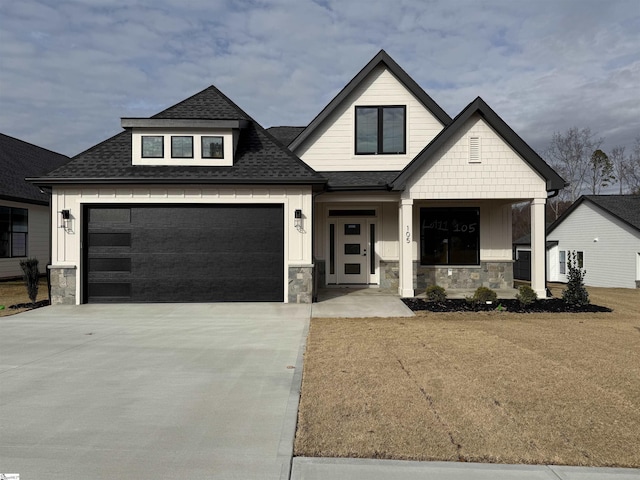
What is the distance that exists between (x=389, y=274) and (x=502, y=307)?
4.19 meters

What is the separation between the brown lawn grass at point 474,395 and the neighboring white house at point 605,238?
733 inches

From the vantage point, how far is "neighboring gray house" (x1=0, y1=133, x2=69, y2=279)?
696 inches

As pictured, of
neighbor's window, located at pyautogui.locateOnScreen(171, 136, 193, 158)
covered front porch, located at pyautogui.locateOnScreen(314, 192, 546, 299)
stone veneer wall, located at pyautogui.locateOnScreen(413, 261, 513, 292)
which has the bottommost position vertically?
stone veneer wall, located at pyautogui.locateOnScreen(413, 261, 513, 292)

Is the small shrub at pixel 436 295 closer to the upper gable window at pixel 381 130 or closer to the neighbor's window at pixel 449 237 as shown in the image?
the neighbor's window at pixel 449 237

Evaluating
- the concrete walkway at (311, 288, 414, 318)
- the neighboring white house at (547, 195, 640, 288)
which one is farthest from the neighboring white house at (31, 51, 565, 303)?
the neighboring white house at (547, 195, 640, 288)

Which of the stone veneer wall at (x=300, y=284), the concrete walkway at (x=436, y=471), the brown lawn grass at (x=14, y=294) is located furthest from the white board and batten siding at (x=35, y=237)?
the concrete walkway at (x=436, y=471)

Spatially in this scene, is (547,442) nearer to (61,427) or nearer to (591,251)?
(61,427)

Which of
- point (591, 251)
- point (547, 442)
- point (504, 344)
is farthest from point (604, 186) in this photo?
point (547, 442)

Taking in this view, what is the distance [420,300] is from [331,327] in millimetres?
3856

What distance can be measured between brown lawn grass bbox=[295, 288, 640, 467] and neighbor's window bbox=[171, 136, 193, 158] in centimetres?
661

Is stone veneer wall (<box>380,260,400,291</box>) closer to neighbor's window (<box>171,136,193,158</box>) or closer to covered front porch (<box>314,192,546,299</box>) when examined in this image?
covered front porch (<box>314,192,546,299</box>)

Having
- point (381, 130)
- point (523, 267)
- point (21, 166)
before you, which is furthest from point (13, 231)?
point (523, 267)

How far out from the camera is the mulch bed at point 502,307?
10.2m

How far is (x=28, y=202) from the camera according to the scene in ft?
61.1
